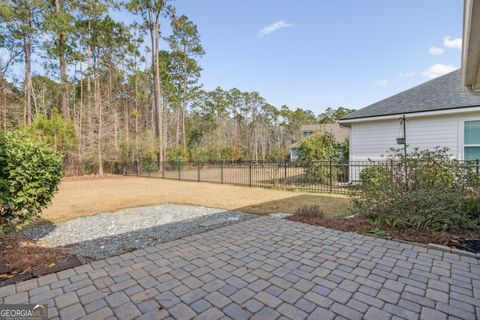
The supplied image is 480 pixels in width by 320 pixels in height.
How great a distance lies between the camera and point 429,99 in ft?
29.4

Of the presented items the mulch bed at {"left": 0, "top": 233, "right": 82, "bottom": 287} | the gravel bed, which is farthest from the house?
the mulch bed at {"left": 0, "top": 233, "right": 82, "bottom": 287}

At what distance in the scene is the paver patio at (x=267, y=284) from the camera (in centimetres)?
198

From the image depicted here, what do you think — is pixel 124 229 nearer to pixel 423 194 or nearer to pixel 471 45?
pixel 423 194

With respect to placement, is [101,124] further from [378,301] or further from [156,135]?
[378,301]

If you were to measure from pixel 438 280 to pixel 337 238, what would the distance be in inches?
55.8

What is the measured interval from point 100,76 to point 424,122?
24.5 meters

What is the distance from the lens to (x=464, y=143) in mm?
8023

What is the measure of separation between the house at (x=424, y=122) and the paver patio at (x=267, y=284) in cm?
657

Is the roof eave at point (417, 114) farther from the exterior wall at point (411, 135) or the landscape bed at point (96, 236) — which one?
the landscape bed at point (96, 236)

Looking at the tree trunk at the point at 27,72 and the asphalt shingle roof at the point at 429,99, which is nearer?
the asphalt shingle roof at the point at 429,99

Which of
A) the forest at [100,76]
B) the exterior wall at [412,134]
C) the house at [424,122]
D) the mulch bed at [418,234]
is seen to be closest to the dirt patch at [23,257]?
the mulch bed at [418,234]

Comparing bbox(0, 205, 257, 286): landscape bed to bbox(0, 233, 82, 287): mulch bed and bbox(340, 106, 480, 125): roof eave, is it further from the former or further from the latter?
bbox(340, 106, 480, 125): roof eave

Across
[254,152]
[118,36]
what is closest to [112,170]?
[118,36]

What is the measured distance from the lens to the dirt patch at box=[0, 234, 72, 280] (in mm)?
2760
